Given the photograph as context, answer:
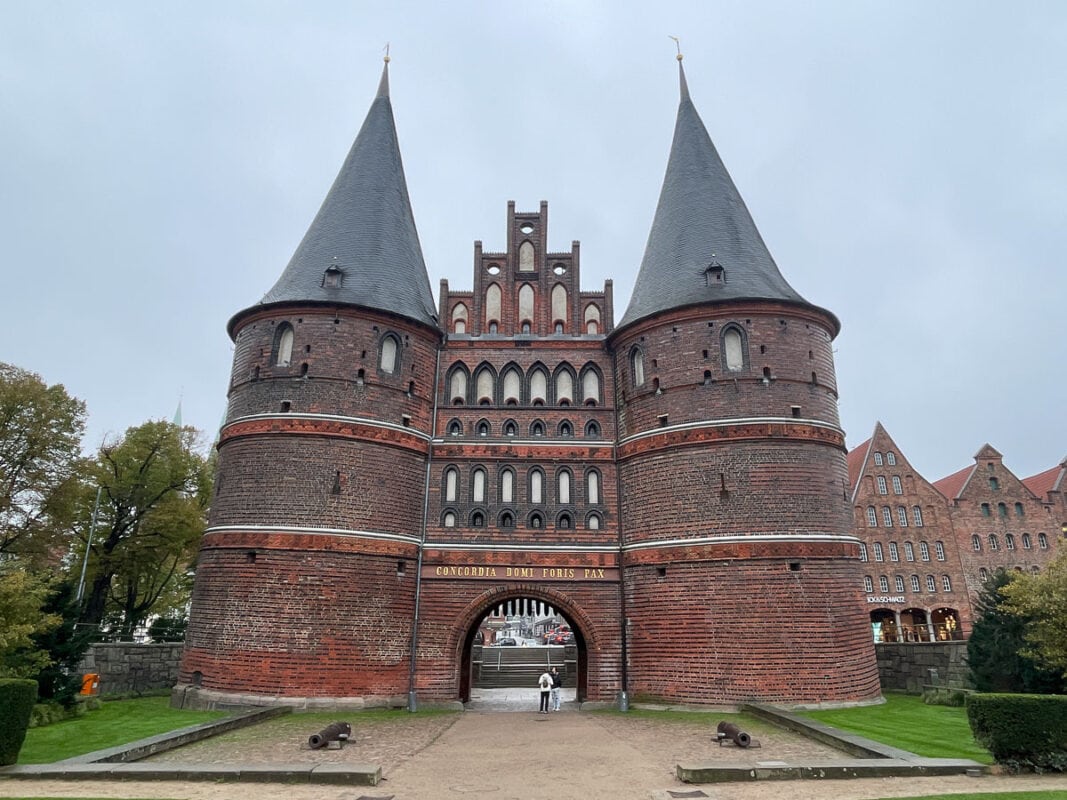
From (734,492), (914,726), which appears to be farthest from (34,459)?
(914,726)

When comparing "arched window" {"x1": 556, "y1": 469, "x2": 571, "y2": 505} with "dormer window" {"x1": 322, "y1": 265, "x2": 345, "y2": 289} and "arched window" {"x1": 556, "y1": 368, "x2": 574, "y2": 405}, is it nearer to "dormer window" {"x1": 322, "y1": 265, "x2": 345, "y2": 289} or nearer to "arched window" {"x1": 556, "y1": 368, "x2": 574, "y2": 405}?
"arched window" {"x1": 556, "y1": 368, "x2": 574, "y2": 405}

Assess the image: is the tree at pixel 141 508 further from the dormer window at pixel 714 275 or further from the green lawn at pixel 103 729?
the dormer window at pixel 714 275

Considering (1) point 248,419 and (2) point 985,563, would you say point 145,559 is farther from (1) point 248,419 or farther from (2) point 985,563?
(2) point 985,563

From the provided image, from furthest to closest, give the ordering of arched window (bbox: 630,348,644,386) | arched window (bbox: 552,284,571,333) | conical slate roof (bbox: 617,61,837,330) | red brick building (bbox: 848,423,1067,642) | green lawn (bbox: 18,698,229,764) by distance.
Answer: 1. red brick building (bbox: 848,423,1067,642)
2. arched window (bbox: 552,284,571,333)
3. arched window (bbox: 630,348,644,386)
4. conical slate roof (bbox: 617,61,837,330)
5. green lawn (bbox: 18,698,229,764)

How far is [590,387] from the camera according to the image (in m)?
22.2

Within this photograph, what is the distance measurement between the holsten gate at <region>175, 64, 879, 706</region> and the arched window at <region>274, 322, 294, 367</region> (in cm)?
13

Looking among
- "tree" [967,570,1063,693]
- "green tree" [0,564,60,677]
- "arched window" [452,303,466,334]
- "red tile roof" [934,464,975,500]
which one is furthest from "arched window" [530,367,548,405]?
"red tile roof" [934,464,975,500]

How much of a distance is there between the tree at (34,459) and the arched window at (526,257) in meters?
20.5

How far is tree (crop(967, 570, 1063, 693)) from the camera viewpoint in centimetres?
1531

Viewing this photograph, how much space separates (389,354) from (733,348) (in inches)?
419

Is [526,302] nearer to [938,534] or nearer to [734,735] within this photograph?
[734,735]

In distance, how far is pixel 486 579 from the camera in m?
19.8

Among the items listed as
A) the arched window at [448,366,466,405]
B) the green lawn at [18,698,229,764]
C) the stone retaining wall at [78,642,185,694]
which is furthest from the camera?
the arched window at [448,366,466,405]

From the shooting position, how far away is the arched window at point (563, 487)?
2075cm
